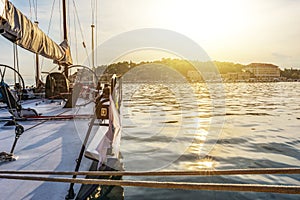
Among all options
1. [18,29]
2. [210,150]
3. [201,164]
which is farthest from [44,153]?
[210,150]

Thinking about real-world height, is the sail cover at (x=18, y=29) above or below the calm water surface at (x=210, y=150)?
above

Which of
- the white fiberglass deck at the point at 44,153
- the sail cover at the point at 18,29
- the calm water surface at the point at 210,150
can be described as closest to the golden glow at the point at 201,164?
the calm water surface at the point at 210,150

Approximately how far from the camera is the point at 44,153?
14.7 ft

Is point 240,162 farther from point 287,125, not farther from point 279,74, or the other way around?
point 279,74

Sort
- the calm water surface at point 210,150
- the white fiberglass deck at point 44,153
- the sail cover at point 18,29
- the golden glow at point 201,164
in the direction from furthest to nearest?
the golden glow at point 201,164, the calm water surface at point 210,150, the sail cover at point 18,29, the white fiberglass deck at point 44,153

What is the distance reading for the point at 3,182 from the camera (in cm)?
337

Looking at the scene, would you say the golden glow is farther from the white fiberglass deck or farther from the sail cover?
the sail cover

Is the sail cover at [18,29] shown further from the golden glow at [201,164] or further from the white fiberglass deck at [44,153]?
the golden glow at [201,164]

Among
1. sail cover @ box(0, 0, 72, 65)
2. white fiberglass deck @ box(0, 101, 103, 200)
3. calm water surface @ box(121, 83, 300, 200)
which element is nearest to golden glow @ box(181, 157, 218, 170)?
calm water surface @ box(121, 83, 300, 200)

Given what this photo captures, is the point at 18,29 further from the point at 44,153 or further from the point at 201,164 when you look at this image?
the point at 201,164

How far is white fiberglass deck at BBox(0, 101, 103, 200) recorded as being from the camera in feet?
10.2

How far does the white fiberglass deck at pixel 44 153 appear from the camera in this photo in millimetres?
3096

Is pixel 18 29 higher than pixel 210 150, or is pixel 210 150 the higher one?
pixel 18 29

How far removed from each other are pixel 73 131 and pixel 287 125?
9.69 metres
